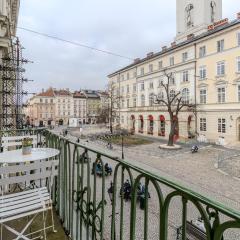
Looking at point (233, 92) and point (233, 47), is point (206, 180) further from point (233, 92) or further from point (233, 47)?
point (233, 47)

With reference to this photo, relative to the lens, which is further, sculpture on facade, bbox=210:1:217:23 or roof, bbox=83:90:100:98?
roof, bbox=83:90:100:98

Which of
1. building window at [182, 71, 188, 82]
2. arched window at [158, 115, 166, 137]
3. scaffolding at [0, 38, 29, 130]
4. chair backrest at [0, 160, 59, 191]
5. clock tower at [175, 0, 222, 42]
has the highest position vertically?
clock tower at [175, 0, 222, 42]

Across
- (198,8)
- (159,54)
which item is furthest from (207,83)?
(198,8)

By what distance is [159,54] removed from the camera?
45062mm

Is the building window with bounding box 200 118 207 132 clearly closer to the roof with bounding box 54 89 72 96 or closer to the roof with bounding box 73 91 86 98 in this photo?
the roof with bounding box 54 89 72 96

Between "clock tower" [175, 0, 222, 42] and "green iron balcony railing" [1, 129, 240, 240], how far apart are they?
44929 mm

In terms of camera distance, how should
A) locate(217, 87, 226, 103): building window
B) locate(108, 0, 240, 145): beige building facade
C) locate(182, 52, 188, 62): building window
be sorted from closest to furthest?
locate(108, 0, 240, 145): beige building facade
locate(217, 87, 226, 103): building window
locate(182, 52, 188, 62): building window

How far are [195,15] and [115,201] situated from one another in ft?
160

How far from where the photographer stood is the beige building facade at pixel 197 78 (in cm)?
3253

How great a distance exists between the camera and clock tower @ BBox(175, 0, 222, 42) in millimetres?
43531

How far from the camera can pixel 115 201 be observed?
2486mm

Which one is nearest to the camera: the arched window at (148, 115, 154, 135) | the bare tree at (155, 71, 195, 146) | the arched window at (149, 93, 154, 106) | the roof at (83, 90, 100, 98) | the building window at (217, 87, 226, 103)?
the building window at (217, 87, 226, 103)

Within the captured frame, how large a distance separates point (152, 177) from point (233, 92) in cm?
3385

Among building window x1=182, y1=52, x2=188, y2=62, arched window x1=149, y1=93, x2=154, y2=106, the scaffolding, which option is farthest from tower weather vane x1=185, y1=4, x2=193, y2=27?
the scaffolding
